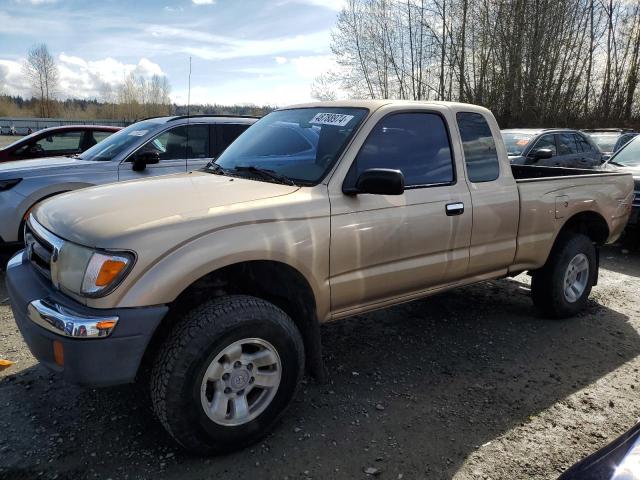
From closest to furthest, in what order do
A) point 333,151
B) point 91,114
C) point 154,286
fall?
1. point 154,286
2. point 333,151
3. point 91,114

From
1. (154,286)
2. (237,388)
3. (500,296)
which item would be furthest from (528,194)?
(154,286)

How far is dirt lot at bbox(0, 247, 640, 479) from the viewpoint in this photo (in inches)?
104

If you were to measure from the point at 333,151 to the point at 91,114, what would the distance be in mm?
86260

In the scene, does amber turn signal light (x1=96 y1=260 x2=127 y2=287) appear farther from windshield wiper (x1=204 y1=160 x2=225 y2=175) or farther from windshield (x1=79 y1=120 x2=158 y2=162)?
windshield (x1=79 y1=120 x2=158 y2=162)

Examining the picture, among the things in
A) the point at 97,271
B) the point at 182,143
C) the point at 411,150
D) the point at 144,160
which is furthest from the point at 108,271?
the point at 182,143

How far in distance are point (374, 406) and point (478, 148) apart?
212 cm

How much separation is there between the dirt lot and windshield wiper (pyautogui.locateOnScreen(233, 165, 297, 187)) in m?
1.44

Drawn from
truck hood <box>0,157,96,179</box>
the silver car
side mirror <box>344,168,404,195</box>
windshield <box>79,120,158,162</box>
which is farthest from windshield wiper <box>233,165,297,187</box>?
truck hood <box>0,157,96,179</box>

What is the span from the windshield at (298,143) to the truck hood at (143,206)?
221mm

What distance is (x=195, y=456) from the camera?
265 cm

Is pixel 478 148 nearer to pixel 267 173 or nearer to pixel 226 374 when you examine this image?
pixel 267 173

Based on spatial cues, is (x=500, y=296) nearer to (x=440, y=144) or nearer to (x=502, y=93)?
(x=440, y=144)

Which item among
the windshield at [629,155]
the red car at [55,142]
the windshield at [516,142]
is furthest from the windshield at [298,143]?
the windshield at [629,155]

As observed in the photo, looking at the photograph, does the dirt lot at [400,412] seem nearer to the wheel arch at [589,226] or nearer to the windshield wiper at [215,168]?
the wheel arch at [589,226]
